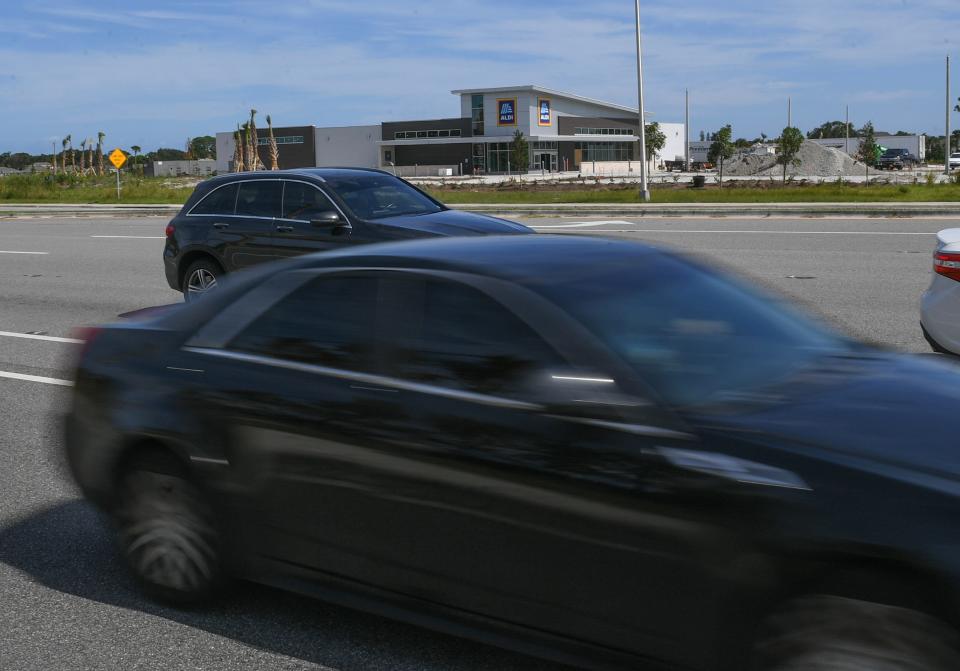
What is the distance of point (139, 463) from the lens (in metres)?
4.48

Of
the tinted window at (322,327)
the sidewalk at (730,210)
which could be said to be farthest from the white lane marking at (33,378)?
the sidewalk at (730,210)

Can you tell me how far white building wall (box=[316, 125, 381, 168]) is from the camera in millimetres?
108250

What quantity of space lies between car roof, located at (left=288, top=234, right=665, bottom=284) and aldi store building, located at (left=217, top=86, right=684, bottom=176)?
96.3m

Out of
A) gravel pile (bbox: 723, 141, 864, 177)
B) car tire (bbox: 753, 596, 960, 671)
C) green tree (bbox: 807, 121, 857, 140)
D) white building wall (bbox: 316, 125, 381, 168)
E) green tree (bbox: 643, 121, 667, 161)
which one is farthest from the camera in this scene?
green tree (bbox: 807, 121, 857, 140)

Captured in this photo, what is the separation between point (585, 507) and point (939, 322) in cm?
511

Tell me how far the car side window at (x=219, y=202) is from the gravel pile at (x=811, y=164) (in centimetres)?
7619

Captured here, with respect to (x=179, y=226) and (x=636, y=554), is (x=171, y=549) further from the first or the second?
(x=179, y=226)

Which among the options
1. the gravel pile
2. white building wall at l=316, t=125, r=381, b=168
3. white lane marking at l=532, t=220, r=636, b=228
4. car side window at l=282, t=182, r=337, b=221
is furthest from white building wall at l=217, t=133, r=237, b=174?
car side window at l=282, t=182, r=337, b=221

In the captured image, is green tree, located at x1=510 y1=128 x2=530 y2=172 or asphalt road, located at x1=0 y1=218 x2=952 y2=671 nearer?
asphalt road, located at x1=0 y1=218 x2=952 y2=671

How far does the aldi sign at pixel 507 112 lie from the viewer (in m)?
101

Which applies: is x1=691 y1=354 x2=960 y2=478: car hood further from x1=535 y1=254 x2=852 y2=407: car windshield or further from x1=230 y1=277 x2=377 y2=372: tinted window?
x1=230 y1=277 x2=377 y2=372: tinted window

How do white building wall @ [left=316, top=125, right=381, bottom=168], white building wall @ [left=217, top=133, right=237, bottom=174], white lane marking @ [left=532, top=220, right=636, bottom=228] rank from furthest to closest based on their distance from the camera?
white building wall @ [left=217, top=133, right=237, bottom=174] → white building wall @ [left=316, top=125, right=381, bottom=168] → white lane marking @ [left=532, top=220, right=636, bottom=228]

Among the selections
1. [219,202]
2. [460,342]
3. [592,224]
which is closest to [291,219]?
[219,202]

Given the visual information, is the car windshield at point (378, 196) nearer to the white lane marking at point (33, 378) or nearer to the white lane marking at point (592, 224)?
the white lane marking at point (33, 378)
